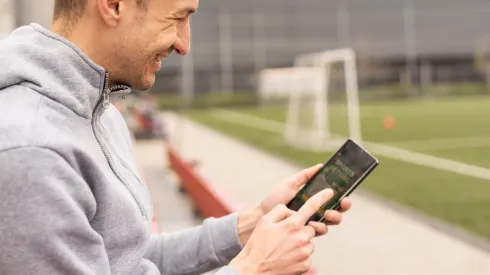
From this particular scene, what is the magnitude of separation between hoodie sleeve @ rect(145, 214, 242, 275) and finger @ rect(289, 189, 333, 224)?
462mm

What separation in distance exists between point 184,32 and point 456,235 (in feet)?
19.1

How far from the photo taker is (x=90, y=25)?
1609mm

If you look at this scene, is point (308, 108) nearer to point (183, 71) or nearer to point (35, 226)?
point (35, 226)

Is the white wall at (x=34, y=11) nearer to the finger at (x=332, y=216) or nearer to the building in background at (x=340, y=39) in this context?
the finger at (x=332, y=216)

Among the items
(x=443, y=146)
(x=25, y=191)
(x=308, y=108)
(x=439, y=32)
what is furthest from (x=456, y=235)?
(x=439, y=32)

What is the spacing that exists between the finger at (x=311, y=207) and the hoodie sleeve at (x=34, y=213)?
1.94 feet

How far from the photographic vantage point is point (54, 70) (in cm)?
156

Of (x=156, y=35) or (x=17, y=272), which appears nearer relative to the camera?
(x=17, y=272)

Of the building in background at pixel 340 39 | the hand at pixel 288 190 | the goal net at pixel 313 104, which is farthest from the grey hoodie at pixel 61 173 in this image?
the building in background at pixel 340 39

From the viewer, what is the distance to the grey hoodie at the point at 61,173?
137 cm

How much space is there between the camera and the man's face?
1642 mm

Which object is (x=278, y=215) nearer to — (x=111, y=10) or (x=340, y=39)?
(x=111, y=10)

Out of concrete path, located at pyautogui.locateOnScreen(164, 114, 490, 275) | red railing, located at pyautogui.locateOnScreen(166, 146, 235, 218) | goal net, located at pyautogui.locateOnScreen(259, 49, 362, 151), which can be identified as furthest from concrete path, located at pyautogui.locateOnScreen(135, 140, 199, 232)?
goal net, located at pyautogui.locateOnScreen(259, 49, 362, 151)

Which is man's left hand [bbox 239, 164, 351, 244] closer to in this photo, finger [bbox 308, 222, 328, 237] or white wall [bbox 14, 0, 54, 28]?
finger [bbox 308, 222, 328, 237]
